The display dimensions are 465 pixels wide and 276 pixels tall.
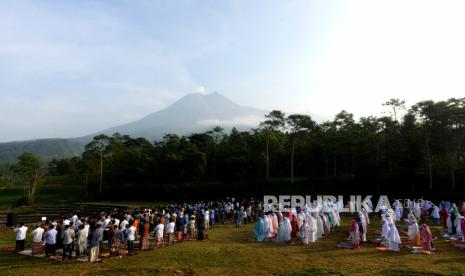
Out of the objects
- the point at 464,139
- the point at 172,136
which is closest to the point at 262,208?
the point at 464,139

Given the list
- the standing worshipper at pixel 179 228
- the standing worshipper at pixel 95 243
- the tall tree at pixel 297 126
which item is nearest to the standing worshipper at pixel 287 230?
the standing worshipper at pixel 179 228

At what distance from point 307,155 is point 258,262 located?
1155 inches

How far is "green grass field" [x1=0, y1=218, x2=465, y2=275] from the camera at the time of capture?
412 inches

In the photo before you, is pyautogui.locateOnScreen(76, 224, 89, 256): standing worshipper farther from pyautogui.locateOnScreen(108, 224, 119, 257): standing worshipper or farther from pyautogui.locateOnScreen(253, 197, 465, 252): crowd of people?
pyautogui.locateOnScreen(253, 197, 465, 252): crowd of people

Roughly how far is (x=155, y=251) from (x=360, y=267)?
6.89 metres

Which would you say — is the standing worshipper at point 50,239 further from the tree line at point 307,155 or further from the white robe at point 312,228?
the tree line at point 307,155

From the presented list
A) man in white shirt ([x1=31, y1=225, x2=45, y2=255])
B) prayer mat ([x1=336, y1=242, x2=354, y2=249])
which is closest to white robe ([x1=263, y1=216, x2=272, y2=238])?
prayer mat ([x1=336, y1=242, x2=354, y2=249])

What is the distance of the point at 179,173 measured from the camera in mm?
43969

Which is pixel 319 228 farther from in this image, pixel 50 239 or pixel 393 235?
pixel 50 239

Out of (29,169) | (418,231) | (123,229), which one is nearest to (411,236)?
(418,231)

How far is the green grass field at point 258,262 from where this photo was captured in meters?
10.5

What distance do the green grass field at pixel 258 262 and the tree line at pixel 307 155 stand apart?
17.2m

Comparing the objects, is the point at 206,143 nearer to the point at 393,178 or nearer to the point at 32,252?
the point at 393,178

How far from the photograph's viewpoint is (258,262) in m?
11.6
